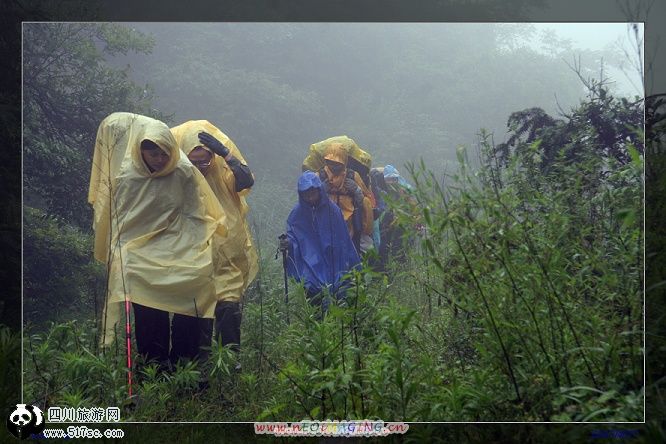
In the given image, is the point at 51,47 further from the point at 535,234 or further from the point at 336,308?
the point at 535,234

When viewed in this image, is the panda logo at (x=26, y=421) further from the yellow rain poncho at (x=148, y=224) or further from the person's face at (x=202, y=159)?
the person's face at (x=202, y=159)

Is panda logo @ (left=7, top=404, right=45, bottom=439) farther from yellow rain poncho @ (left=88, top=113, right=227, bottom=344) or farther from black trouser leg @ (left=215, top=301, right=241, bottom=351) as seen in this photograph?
black trouser leg @ (left=215, top=301, right=241, bottom=351)

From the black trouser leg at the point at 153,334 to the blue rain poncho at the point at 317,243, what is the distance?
2.89 ft

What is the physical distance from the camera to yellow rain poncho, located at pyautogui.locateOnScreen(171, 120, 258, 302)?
6.15 meters

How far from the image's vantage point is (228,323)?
20.2 feet

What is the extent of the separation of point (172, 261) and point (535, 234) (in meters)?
2.31

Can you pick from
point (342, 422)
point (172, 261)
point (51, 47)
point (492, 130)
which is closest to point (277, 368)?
point (342, 422)

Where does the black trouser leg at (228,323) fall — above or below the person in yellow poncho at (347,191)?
below

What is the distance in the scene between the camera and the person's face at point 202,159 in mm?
6184

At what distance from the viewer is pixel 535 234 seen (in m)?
5.78

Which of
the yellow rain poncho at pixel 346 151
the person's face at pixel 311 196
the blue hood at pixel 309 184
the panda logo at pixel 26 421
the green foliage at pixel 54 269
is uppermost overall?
the yellow rain poncho at pixel 346 151

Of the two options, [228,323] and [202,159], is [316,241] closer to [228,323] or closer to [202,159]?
[228,323]

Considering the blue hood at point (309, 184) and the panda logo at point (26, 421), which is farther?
the blue hood at point (309, 184)

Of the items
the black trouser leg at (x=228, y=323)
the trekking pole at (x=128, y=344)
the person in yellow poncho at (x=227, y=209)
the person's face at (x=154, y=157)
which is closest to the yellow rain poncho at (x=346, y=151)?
the person in yellow poncho at (x=227, y=209)
